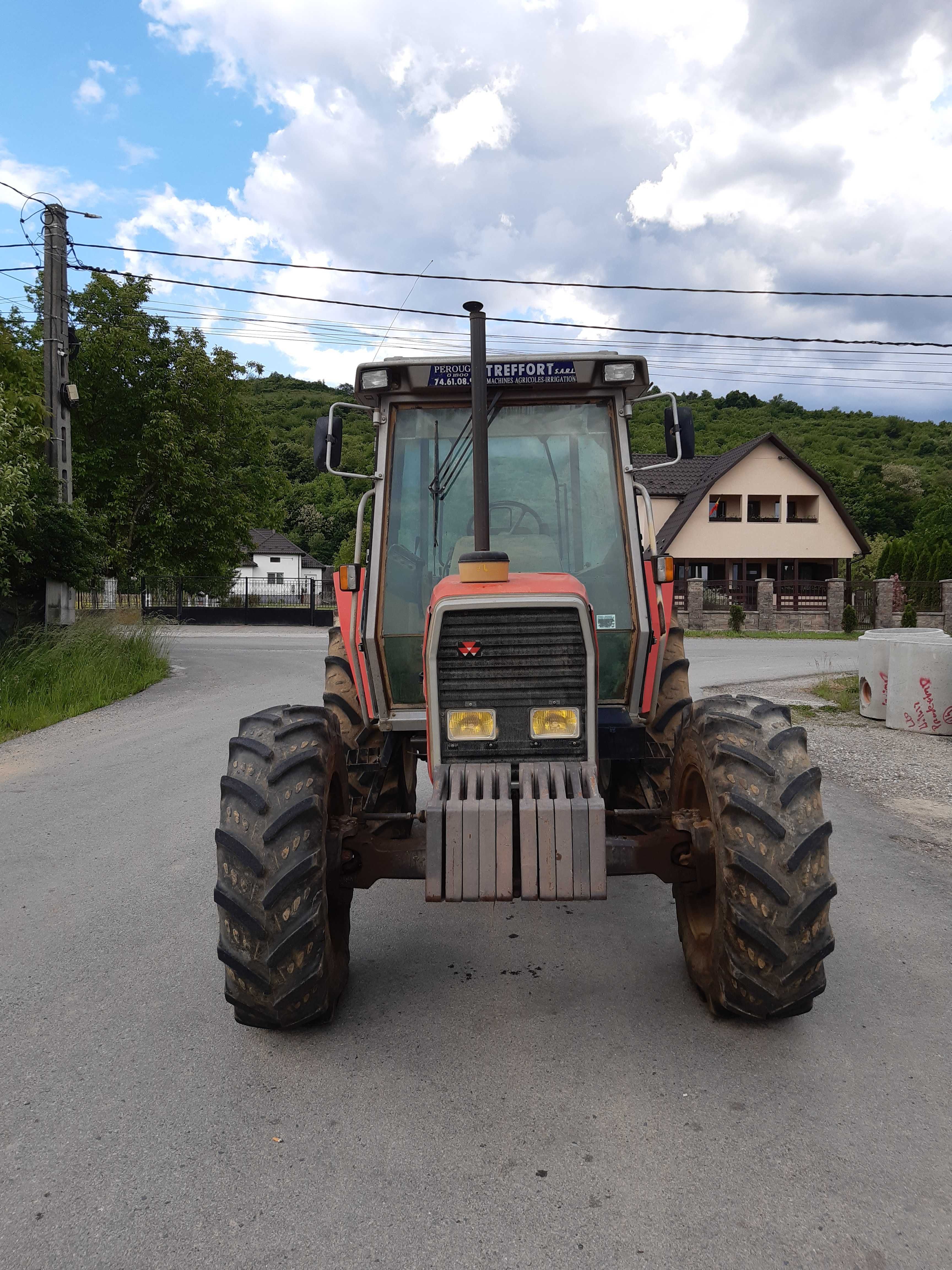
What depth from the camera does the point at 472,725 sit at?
3.49 meters

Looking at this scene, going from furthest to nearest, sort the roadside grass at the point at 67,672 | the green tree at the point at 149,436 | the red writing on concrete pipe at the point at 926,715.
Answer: the green tree at the point at 149,436 → the roadside grass at the point at 67,672 → the red writing on concrete pipe at the point at 926,715

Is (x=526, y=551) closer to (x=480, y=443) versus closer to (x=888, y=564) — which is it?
(x=480, y=443)

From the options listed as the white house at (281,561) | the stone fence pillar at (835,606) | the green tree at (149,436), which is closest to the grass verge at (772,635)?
the stone fence pillar at (835,606)

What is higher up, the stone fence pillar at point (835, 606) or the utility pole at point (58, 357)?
the utility pole at point (58, 357)

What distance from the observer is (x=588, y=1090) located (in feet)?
9.76

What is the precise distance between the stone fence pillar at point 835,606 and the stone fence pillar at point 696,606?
15.8 feet

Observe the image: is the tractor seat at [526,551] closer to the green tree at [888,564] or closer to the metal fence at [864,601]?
the metal fence at [864,601]

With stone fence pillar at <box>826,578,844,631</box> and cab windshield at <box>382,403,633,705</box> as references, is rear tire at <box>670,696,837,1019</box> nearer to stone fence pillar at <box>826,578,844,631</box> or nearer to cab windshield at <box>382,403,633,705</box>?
cab windshield at <box>382,403,633,705</box>

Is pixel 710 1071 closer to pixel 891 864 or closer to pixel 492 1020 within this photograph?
pixel 492 1020

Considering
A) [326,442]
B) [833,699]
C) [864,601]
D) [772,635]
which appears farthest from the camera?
[864,601]

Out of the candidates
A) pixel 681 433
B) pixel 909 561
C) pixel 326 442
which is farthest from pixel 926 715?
pixel 909 561

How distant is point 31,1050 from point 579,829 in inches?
83.6

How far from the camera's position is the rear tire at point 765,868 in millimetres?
2994

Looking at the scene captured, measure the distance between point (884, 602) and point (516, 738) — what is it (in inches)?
1377
